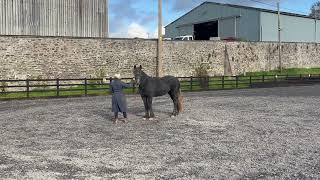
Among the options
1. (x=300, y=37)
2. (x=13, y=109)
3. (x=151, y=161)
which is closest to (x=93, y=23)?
(x=13, y=109)

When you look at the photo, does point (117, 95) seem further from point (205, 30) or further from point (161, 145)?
point (205, 30)

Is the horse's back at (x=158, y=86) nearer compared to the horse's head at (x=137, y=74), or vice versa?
the horse's head at (x=137, y=74)

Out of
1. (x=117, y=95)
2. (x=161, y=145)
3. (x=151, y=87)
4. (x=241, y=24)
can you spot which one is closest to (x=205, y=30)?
(x=241, y=24)

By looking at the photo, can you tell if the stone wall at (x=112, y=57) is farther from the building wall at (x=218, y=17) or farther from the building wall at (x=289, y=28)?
the building wall at (x=289, y=28)

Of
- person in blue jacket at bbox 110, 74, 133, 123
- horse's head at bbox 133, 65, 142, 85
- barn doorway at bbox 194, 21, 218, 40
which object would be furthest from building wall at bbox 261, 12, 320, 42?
person in blue jacket at bbox 110, 74, 133, 123

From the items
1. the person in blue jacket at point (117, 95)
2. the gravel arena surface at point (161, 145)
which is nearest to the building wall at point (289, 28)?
the gravel arena surface at point (161, 145)

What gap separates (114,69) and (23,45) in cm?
749

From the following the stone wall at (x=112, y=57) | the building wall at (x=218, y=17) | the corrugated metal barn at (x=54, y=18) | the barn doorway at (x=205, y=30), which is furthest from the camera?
the barn doorway at (x=205, y=30)

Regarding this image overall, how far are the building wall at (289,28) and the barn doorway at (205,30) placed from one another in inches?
368

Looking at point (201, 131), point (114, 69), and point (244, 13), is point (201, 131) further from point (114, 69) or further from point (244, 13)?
point (244, 13)

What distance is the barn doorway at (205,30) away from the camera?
6694 centimetres

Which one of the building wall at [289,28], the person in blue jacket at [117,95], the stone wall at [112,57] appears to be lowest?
the person in blue jacket at [117,95]

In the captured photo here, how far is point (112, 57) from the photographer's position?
116 ft

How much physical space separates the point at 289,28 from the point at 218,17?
9.52 m
